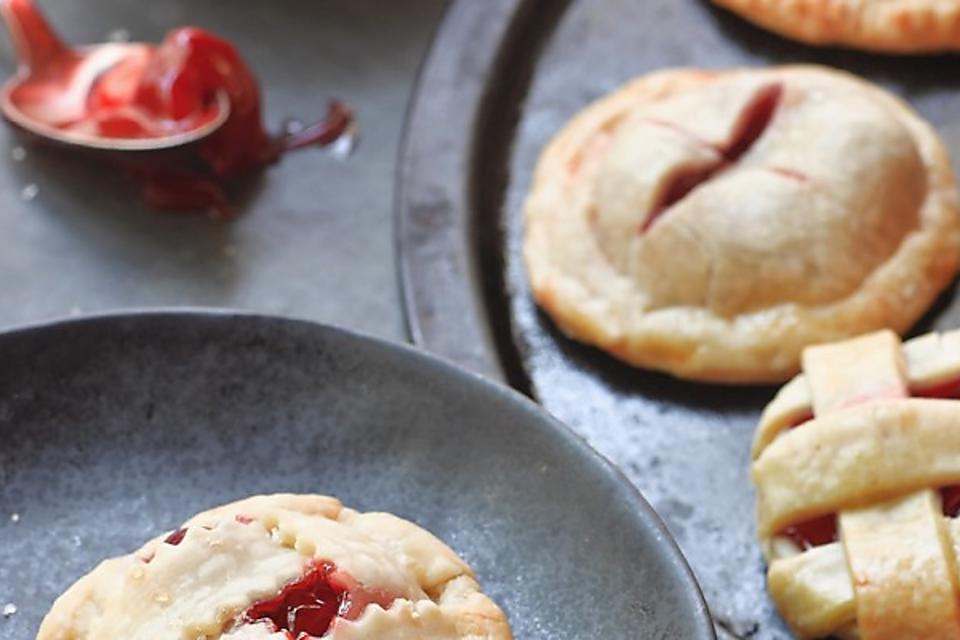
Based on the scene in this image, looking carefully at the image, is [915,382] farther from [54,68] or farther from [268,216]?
[54,68]

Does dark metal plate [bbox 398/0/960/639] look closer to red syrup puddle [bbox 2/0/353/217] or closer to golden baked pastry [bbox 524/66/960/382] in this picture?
golden baked pastry [bbox 524/66/960/382]

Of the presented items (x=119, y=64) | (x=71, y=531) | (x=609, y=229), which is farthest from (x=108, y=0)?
(x=71, y=531)

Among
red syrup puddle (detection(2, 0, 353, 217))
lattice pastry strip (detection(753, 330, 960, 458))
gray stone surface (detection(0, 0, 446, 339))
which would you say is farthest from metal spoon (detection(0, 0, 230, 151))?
lattice pastry strip (detection(753, 330, 960, 458))

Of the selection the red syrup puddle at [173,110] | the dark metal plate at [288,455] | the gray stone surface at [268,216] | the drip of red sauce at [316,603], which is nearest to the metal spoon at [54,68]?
the red syrup puddle at [173,110]

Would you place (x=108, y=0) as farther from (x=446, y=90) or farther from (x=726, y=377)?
(x=726, y=377)

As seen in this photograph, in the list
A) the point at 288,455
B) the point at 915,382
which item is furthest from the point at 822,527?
the point at 288,455

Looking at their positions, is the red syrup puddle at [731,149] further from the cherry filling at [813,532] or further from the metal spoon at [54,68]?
the metal spoon at [54,68]
